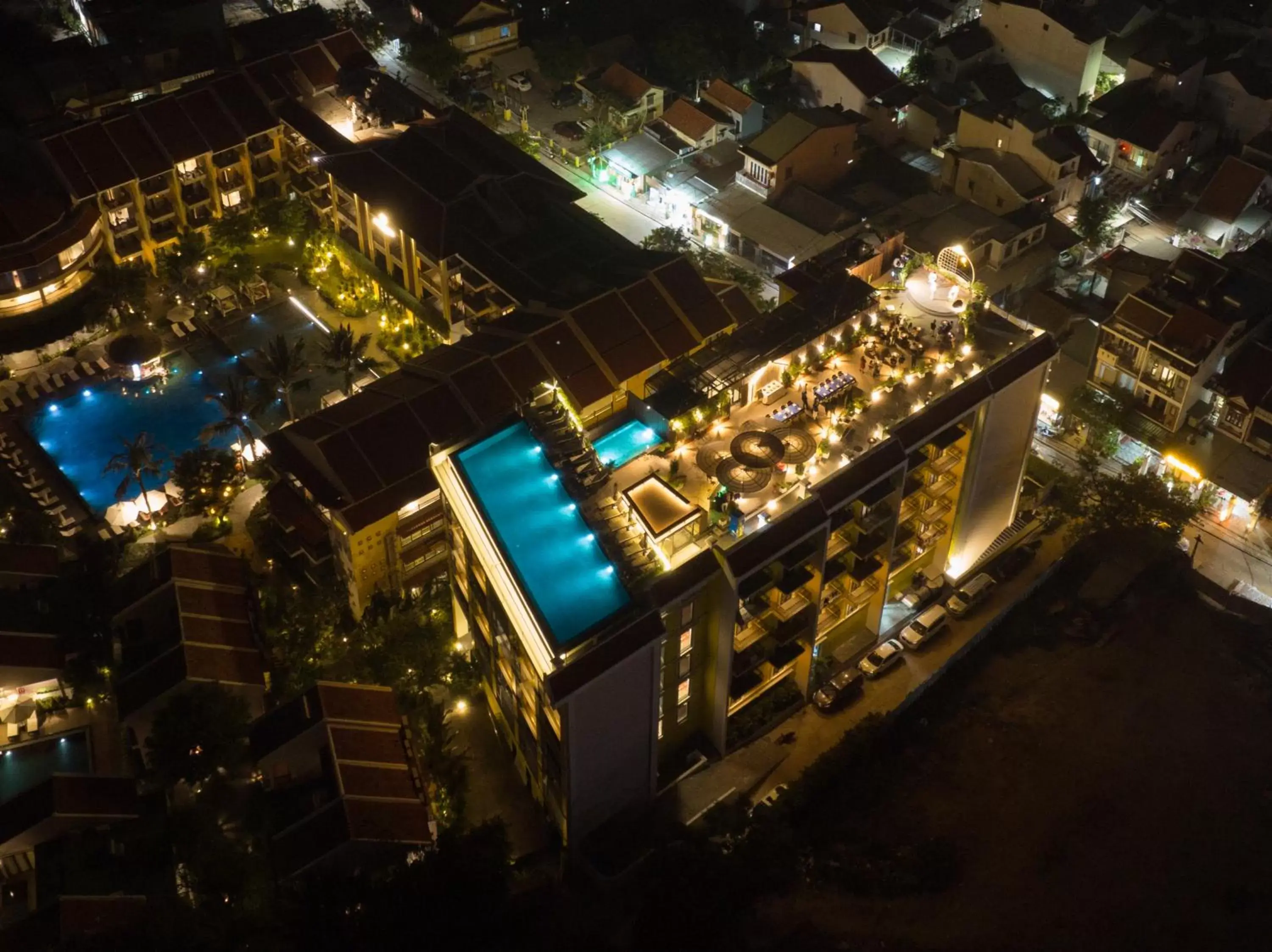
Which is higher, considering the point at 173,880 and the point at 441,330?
the point at 441,330

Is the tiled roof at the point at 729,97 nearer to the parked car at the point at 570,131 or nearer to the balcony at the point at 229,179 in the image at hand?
the parked car at the point at 570,131

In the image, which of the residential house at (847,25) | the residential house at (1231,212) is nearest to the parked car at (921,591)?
the residential house at (1231,212)

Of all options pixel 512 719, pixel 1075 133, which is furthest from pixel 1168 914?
pixel 1075 133

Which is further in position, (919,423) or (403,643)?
(403,643)

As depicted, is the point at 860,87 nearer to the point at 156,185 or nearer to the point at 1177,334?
the point at 1177,334

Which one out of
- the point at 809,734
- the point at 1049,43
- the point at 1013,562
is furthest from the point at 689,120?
the point at 809,734

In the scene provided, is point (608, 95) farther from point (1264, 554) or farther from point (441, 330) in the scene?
point (1264, 554)

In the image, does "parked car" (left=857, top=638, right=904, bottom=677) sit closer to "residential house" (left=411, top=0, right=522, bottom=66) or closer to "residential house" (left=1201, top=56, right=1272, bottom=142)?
"residential house" (left=1201, top=56, right=1272, bottom=142)
